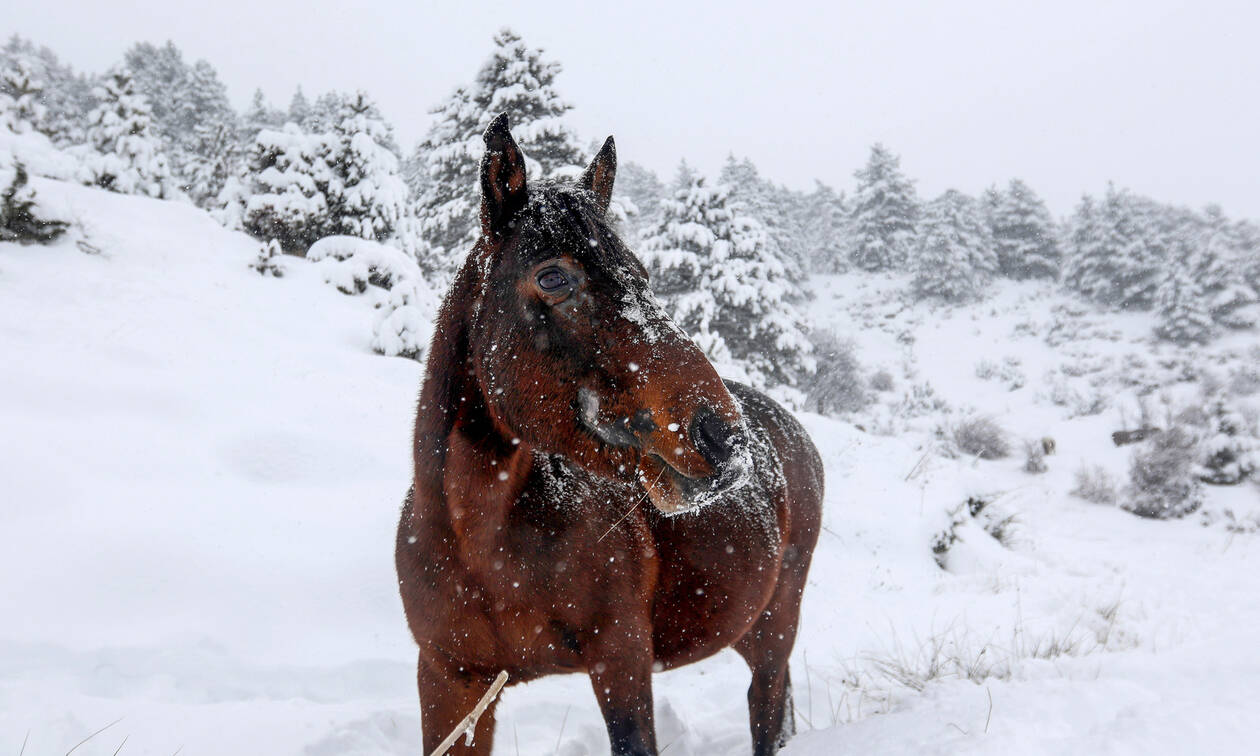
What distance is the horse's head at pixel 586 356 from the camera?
1.54 metres

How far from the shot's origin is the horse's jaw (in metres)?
1.48

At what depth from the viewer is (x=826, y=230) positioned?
51844 millimetres

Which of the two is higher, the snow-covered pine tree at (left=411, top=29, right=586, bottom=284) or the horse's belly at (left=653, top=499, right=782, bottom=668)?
the snow-covered pine tree at (left=411, top=29, right=586, bottom=284)

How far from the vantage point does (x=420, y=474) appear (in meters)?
2.17

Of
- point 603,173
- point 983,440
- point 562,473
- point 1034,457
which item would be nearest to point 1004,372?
point 983,440

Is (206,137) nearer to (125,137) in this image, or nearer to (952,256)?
Answer: (125,137)

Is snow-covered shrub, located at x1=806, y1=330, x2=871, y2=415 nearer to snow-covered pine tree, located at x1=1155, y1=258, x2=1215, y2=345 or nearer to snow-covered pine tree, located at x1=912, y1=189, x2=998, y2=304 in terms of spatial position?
snow-covered pine tree, located at x1=1155, y1=258, x2=1215, y2=345

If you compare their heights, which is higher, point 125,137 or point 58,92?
point 58,92

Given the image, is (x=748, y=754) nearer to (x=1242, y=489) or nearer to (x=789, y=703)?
(x=789, y=703)

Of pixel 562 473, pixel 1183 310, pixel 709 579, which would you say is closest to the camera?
pixel 562 473

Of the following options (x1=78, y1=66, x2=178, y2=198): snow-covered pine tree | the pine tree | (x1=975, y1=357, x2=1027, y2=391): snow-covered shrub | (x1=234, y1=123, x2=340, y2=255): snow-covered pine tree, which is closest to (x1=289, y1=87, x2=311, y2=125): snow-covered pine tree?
the pine tree

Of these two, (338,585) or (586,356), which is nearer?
(586,356)

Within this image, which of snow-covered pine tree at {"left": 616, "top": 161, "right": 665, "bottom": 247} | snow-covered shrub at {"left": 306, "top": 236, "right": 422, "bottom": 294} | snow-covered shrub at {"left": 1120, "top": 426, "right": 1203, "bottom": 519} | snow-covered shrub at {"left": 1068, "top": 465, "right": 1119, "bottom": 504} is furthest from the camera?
snow-covered pine tree at {"left": 616, "top": 161, "right": 665, "bottom": 247}

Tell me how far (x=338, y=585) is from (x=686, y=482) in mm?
4054
